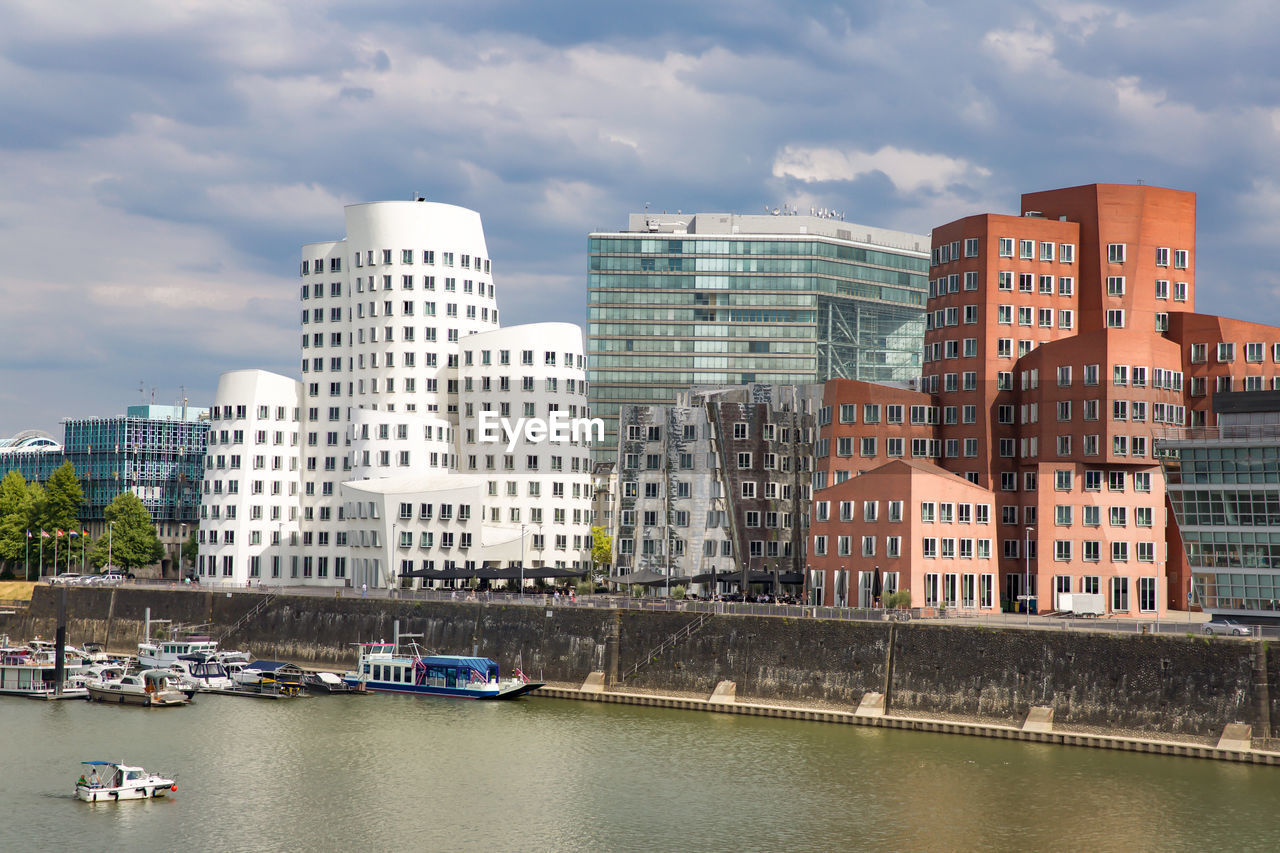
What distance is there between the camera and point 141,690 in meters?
117

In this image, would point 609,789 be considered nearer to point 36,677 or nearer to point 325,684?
point 325,684

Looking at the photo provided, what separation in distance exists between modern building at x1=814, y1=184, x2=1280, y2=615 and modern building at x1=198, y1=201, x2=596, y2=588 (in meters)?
46.9

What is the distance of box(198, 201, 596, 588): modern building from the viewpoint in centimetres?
17462

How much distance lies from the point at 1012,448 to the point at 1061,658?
4274 centimetres

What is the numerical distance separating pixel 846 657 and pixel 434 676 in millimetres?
36678

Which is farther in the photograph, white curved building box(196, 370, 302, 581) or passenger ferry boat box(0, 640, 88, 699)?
white curved building box(196, 370, 302, 581)

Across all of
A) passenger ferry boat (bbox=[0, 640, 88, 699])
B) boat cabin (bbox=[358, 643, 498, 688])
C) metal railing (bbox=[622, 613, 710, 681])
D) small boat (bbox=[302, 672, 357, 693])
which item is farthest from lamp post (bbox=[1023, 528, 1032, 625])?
passenger ferry boat (bbox=[0, 640, 88, 699])

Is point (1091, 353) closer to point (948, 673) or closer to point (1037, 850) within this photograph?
point (948, 673)

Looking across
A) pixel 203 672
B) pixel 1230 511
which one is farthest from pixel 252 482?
pixel 1230 511

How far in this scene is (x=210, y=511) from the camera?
180500mm

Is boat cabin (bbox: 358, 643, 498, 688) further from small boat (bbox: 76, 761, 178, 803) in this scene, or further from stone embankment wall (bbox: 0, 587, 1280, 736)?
small boat (bbox: 76, 761, 178, 803)

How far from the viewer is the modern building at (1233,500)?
96.2 m

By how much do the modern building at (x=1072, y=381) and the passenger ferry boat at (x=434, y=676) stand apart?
2932 cm

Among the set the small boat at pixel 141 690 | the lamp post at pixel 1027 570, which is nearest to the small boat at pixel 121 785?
the small boat at pixel 141 690
